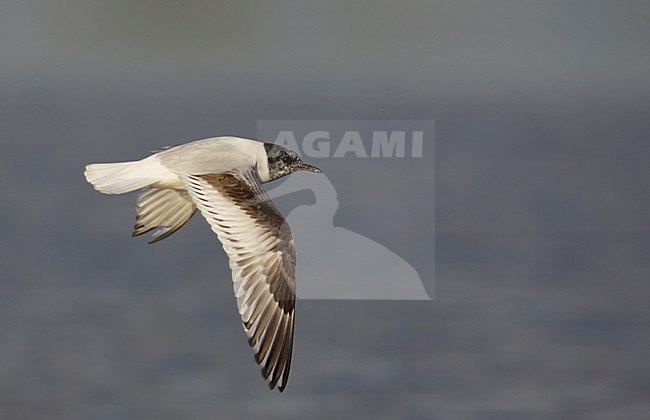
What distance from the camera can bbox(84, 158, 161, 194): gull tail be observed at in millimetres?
5504

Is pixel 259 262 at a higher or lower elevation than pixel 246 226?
lower

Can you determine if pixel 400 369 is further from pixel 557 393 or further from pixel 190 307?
pixel 190 307

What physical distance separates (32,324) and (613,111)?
2704cm

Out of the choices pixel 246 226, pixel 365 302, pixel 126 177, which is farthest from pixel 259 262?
pixel 365 302

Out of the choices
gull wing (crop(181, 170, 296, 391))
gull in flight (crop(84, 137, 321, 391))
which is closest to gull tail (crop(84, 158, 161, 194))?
gull in flight (crop(84, 137, 321, 391))

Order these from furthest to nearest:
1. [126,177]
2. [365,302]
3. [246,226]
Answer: [365,302] → [126,177] → [246,226]

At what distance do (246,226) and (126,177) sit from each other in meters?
0.55

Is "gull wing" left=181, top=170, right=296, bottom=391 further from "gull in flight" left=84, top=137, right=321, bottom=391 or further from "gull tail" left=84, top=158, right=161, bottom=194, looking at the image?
"gull tail" left=84, top=158, right=161, bottom=194

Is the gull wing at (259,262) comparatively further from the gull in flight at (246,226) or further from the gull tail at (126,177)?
the gull tail at (126,177)

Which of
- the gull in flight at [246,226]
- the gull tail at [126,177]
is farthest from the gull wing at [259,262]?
the gull tail at [126,177]

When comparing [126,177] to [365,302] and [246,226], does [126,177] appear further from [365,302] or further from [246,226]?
[365,302]

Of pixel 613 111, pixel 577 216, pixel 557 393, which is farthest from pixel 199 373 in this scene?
pixel 613 111

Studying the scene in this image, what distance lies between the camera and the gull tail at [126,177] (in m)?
5.50

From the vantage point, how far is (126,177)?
5.55 meters
